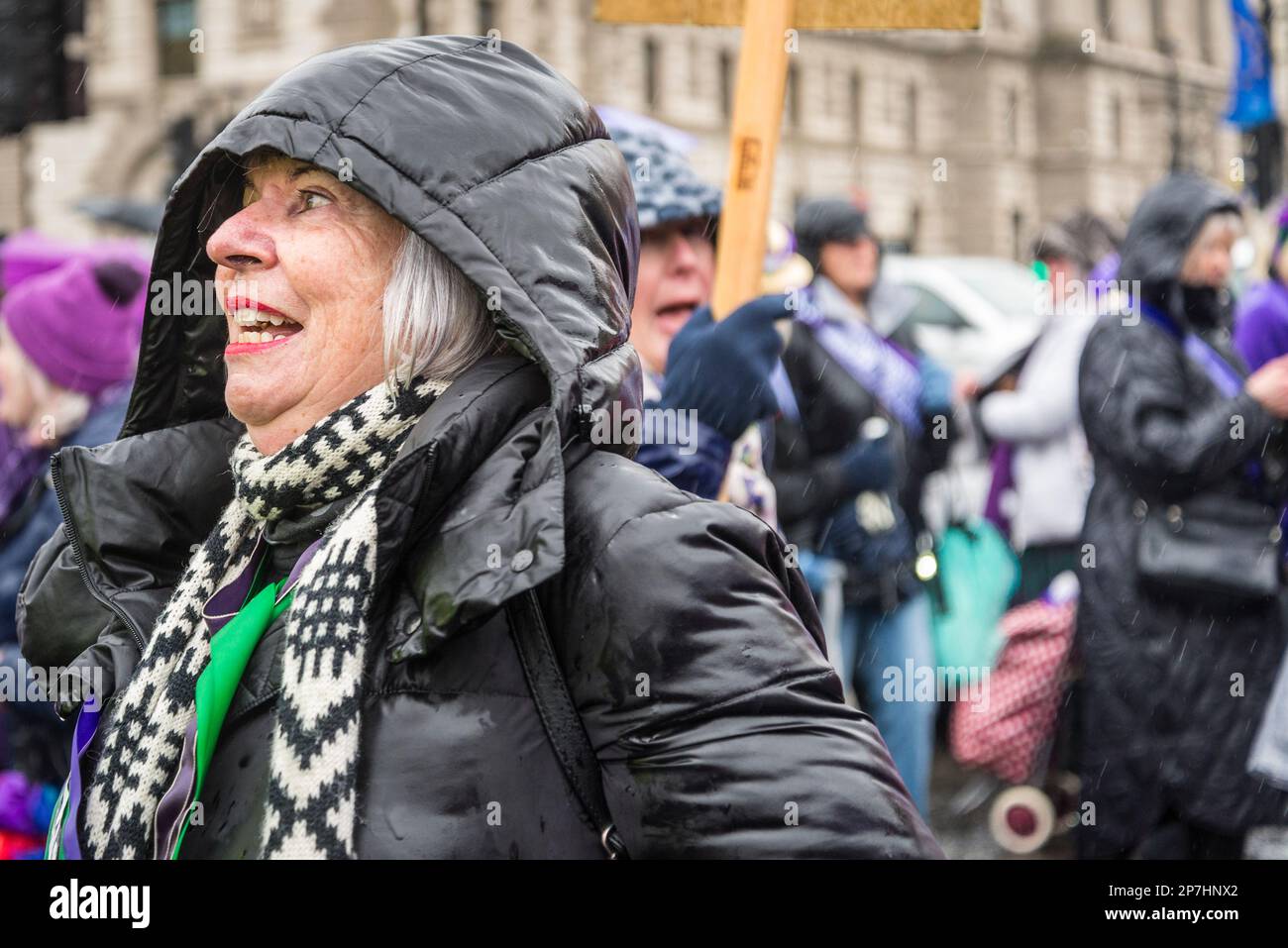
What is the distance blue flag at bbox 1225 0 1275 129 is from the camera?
35.6 ft

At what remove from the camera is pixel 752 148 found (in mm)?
3490

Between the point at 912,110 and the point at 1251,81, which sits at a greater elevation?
the point at 1251,81

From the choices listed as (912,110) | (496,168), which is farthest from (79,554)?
(912,110)

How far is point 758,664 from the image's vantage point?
6.07ft

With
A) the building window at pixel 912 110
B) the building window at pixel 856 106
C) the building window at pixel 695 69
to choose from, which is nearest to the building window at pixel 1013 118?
the building window at pixel 912 110

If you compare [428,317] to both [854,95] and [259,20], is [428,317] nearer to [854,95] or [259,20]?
[259,20]

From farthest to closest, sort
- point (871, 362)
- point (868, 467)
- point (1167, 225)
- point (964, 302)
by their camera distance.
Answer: point (964, 302) → point (871, 362) → point (868, 467) → point (1167, 225)

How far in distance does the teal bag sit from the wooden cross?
3.30m

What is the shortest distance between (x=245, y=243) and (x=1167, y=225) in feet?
12.6

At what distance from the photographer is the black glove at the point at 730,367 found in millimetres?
3404

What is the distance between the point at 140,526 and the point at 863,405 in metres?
3.90

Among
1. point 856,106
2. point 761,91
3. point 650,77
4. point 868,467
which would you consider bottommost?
point 856,106

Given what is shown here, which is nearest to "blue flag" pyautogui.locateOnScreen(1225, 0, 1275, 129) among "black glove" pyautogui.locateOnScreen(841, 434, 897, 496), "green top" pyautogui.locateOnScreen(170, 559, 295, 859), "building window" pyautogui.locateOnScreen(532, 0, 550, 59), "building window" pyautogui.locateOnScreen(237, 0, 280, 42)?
"black glove" pyautogui.locateOnScreen(841, 434, 897, 496)
